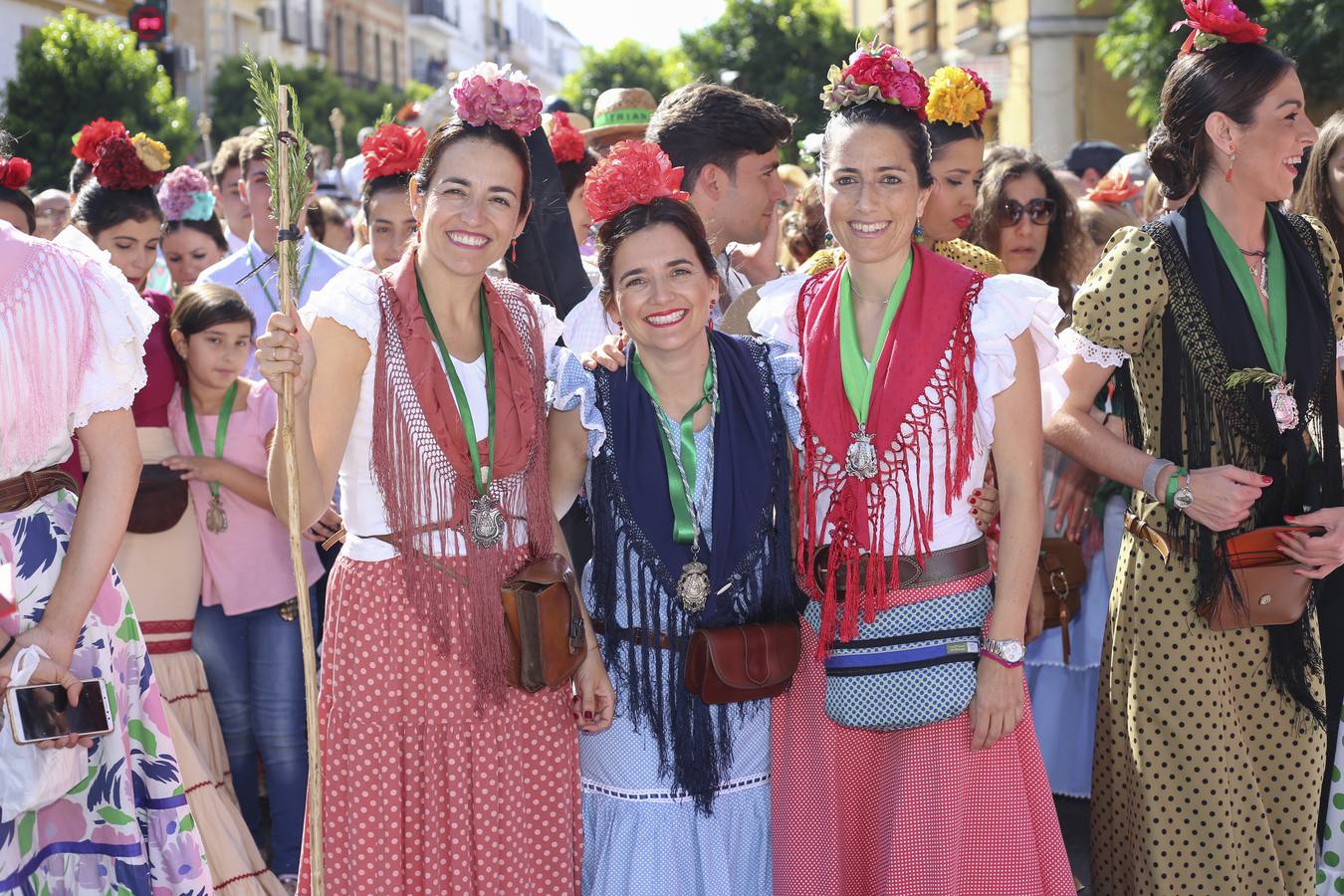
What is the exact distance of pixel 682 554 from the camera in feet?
11.5

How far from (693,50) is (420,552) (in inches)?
1193

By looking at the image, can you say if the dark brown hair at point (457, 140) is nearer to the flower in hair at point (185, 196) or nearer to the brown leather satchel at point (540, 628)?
the brown leather satchel at point (540, 628)

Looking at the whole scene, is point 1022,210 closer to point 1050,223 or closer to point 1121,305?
point 1050,223

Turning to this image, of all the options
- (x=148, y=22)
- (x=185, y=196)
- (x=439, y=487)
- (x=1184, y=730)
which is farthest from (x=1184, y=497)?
(x=148, y=22)

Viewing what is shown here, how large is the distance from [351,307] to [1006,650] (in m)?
1.73

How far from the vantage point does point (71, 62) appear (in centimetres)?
2092

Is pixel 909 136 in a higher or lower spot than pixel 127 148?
lower

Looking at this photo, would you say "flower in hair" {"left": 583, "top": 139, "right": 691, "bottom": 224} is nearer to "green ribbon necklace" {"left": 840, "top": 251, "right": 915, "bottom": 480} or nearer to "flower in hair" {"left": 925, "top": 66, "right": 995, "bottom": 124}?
"green ribbon necklace" {"left": 840, "top": 251, "right": 915, "bottom": 480}

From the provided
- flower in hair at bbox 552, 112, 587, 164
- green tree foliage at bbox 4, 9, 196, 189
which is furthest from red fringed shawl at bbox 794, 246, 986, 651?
green tree foliage at bbox 4, 9, 196, 189

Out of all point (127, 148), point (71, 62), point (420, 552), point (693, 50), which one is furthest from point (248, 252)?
point (693, 50)

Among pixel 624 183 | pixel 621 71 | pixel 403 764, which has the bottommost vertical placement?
pixel 403 764

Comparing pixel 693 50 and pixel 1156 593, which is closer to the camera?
pixel 1156 593

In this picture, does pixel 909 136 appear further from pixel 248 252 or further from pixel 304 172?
pixel 248 252

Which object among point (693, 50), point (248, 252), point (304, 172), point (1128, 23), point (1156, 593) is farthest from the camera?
point (693, 50)
